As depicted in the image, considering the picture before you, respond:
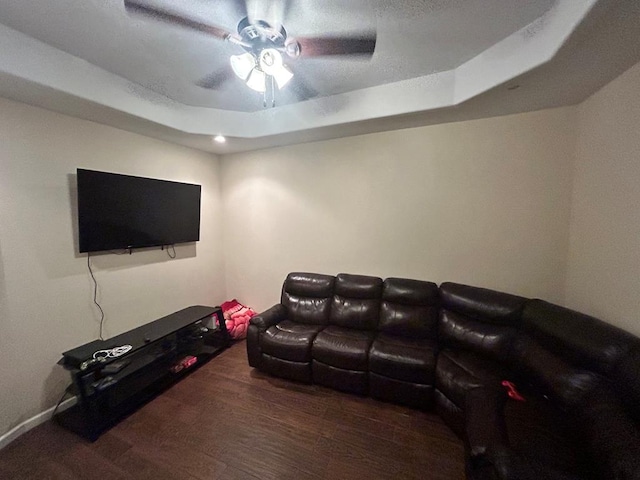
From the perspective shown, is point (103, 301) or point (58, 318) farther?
point (103, 301)

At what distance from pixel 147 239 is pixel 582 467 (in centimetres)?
351

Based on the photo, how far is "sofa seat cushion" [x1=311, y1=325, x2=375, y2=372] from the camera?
2.16 m

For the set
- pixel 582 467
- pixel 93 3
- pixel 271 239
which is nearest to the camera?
pixel 582 467

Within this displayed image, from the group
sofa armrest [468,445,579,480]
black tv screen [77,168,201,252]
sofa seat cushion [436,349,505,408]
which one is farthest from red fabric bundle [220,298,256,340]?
sofa armrest [468,445,579,480]

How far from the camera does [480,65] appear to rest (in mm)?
1787

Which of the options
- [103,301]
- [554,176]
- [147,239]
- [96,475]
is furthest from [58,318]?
[554,176]

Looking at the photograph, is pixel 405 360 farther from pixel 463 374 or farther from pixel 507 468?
pixel 507 468

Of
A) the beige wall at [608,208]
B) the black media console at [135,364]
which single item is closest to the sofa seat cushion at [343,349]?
the black media console at [135,364]

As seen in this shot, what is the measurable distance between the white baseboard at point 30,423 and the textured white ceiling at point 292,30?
2.76m

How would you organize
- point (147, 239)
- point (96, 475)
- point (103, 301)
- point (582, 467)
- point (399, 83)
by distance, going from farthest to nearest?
point (147, 239) → point (103, 301) → point (399, 83) → point (96, 475) → point (582, 467)

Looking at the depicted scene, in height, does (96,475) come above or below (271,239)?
below

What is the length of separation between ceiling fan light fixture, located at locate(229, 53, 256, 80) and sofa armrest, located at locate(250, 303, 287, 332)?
84.3 inches

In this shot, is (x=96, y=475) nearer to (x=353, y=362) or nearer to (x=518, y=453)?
(x=353, y=362)

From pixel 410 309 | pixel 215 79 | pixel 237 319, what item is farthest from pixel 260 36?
pixel 237 319
